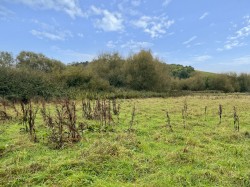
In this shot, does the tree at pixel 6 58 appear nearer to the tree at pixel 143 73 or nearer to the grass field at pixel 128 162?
the tree at pixel 143 73

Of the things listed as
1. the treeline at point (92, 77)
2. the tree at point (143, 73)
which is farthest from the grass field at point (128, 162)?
the tree at point (143, 73)

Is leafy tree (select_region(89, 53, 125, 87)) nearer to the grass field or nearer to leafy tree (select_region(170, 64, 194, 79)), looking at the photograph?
leafy tree (select_region(170, 64, 194, 79))

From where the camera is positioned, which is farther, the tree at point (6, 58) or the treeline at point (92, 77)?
the tree at point (6, 58)

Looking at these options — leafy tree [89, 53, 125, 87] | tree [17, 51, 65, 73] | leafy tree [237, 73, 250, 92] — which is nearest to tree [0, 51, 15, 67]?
tree [17, 51, 65, 73]

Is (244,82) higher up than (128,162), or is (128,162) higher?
(244,82)

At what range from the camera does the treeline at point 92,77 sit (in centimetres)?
2105

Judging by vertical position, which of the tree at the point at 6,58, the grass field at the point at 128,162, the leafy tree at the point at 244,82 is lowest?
the grass field at the point at 128,162

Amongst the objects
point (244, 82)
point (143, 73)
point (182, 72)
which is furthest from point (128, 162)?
point (182, 72)

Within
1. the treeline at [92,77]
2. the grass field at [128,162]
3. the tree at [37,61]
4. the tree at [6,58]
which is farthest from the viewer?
the tree at [37,61]

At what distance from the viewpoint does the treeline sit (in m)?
21.0

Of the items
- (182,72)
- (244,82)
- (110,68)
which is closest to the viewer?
(110,68)

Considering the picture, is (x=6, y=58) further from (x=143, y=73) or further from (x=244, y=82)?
(x=244, y=82)

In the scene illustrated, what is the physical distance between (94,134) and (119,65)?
31.6m

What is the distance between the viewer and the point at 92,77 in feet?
98.3
